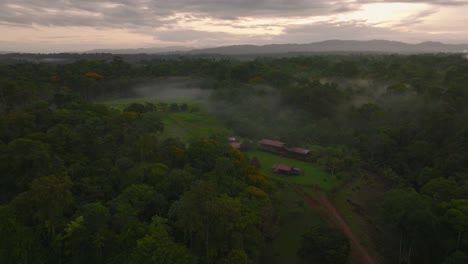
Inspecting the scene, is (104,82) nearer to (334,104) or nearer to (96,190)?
(334,104)

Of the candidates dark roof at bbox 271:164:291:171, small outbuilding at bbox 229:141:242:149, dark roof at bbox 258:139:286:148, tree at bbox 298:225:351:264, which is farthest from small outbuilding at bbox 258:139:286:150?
tree at bbox 298:225:351:264

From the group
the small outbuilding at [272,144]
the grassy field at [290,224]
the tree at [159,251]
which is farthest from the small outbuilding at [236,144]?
the tree at [159,251]

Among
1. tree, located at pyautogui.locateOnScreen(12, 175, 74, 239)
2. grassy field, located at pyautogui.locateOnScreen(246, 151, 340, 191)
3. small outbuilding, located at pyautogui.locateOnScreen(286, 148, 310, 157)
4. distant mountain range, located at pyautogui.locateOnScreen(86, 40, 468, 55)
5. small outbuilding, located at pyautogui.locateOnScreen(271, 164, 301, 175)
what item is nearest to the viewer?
tree, located at pyautogui.locateOnScreen(12, 175, 74, 239)

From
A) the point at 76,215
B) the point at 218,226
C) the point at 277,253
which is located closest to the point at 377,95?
the point at 277,253

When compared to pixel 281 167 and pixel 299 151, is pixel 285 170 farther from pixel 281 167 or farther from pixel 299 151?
pixel 299 151

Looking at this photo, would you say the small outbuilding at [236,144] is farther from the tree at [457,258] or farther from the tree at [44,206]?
the tree at [457,258]

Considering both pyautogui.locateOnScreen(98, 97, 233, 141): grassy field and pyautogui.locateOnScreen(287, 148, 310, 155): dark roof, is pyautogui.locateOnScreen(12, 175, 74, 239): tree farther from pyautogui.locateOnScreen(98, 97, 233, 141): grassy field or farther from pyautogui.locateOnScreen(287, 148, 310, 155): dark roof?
pyautogui.locateOnScreen(287, 148, 310, 155): dark roof

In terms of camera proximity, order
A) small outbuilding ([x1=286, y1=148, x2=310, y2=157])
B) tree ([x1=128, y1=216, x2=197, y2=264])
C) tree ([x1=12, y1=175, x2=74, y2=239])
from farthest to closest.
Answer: small outbuilding ([x1=286, y1=148, x2=310, y2=157]) < tree ([x1=12, y1=175, x2=74, y2=239]) < tree ([x1=128, y1=216, x2=197, y2=264])
